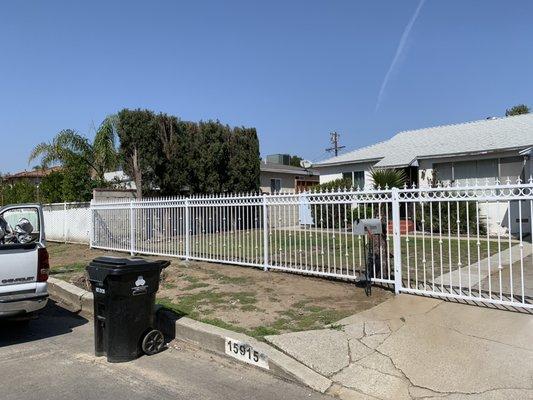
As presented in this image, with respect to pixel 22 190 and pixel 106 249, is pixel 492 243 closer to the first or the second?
pixel 106 249

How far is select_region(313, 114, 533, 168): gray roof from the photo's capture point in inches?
643

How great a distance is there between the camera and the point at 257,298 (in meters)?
7.44

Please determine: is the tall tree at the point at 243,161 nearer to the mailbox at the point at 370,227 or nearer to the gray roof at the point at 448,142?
the gray roof at the point at 448,142

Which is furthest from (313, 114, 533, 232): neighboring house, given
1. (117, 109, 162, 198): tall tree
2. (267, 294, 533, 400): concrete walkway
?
(267, 294, 533, 400): concrete walkway

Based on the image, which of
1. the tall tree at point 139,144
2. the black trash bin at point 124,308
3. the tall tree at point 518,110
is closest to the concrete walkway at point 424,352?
the black trash bin at point 124,308

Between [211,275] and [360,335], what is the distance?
15.0 feet

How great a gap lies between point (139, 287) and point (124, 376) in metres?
1.05

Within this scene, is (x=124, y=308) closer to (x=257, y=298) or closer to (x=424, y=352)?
(x=257, y=298)

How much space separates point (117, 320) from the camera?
5.45 metres

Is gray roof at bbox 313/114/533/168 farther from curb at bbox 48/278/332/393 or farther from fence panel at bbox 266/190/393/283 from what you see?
curb at bbox 48/278/332/393

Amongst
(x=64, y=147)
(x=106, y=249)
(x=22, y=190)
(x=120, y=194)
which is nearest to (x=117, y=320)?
(x=106, y=249)

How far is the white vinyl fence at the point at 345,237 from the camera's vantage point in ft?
22.0

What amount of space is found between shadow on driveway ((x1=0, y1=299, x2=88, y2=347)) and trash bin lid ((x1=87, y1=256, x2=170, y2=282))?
1738mm

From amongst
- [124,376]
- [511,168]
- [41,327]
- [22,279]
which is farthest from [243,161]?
[124,376]
